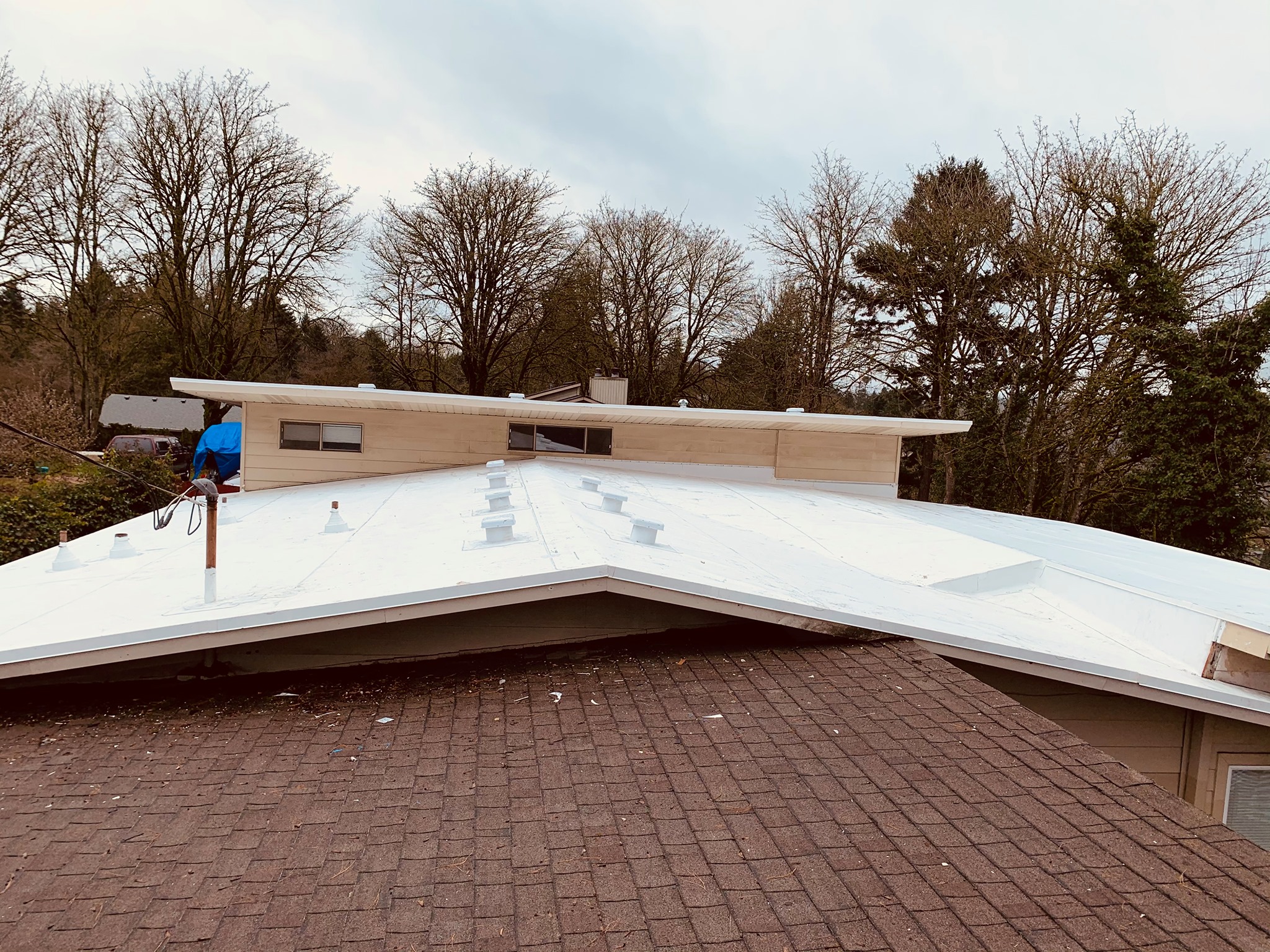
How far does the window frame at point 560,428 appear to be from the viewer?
11.4 meters

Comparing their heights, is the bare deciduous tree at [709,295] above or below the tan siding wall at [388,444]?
above

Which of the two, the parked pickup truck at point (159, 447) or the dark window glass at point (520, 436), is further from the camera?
the parked pickup truck at point (159, 447)

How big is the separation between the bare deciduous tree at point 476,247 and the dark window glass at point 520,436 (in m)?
15.4

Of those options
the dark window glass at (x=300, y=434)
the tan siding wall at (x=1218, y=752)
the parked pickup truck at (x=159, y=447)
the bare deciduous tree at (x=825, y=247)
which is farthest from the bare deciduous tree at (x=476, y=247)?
the tan siding wall at (x=1218, y=752)

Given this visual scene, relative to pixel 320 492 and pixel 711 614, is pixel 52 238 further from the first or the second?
pixel 711 614

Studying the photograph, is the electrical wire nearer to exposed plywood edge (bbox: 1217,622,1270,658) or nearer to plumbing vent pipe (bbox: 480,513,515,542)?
plumbing vent pipe (bbox: 480,513,515,542)

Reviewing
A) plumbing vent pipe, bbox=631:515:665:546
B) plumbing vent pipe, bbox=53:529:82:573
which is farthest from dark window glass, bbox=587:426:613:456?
plumbing vent pipe, bbox=53:529:82:573

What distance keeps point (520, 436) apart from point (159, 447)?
21090 mm

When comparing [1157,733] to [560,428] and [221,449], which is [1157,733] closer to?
[560,428]

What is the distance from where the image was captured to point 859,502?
11.5 m

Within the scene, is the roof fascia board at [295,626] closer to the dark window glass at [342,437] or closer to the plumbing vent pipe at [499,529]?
the plumbing vent pipe at [499,529]

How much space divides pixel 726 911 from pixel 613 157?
27.7 m

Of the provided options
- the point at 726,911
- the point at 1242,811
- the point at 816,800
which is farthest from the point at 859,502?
the point at 726,911

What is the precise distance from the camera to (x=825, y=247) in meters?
24.2
